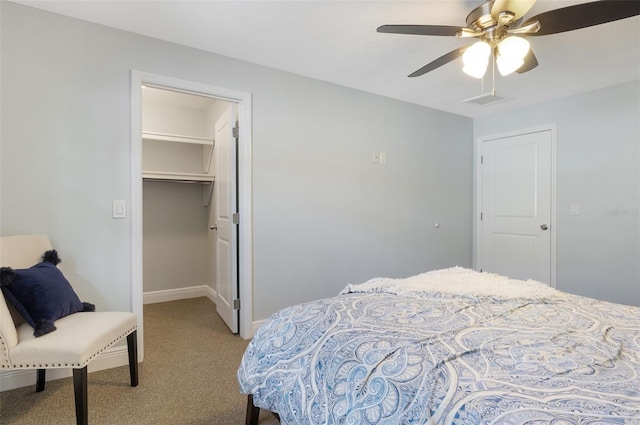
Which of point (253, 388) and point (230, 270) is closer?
point (253, 388)

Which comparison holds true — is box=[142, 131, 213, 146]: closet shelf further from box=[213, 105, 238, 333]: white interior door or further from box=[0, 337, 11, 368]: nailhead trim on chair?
box=[0, 337, 11, 368]: nailhead trim on chair

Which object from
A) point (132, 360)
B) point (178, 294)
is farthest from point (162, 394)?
point (178, 294)

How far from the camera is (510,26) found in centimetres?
176

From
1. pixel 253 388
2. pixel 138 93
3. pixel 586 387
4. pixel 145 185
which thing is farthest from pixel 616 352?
pixel 145 185

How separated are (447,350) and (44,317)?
1917 mm

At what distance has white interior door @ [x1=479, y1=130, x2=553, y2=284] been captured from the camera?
12.3 feet

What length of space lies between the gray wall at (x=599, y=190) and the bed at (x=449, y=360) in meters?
2.12

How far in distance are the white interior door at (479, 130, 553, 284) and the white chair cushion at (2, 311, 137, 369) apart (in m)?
4.07

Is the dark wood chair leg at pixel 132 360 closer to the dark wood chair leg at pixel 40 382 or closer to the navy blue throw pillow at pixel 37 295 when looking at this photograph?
the navy blue throw pillow at pixel 37 295

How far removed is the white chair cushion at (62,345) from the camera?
1.56 metres

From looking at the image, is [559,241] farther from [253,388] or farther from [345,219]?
[253,388]

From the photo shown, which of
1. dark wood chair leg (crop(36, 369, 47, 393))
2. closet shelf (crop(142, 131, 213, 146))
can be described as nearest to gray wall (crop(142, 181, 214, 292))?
closet shelf (crop(142, 131, 213, 146))

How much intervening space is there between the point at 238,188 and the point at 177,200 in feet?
5.28

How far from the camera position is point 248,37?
7.82 ft
